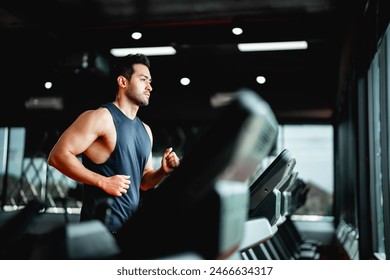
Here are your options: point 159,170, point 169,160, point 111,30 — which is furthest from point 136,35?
point 169,160

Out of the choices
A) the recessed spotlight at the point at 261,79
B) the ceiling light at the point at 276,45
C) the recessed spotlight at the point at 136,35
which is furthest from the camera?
the recessed spotlight at the point at 261,79

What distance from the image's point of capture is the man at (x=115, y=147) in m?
1.64

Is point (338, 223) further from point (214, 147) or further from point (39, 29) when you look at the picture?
point (214, 147)

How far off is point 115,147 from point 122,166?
0.06 m

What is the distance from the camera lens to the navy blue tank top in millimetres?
1654

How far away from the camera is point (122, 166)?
1.69 meters

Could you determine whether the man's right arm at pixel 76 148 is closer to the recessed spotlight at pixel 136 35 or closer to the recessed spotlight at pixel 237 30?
the recessed spotlight at pixel 136 35

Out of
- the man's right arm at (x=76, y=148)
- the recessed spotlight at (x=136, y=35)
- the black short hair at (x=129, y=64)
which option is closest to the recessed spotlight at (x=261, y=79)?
the recessed spotlight at (x=136, y=35)

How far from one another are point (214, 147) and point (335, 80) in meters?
6.70

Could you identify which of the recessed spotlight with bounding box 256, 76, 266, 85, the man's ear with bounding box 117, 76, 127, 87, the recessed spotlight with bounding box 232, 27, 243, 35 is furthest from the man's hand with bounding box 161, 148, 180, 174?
the recessed spotlight with bounding box 256, 76, 266, 85

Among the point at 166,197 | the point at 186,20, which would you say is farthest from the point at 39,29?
the point at 166,197

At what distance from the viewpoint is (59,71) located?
13.8ft

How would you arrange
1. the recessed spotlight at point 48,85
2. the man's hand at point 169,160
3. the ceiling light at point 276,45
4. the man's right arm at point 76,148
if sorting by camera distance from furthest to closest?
1. the recessed spotlight at point 48,85
2. the ceiling light at point 276,45
3. the man's right arm at point 76,148
4. the man's hand at point 169,160

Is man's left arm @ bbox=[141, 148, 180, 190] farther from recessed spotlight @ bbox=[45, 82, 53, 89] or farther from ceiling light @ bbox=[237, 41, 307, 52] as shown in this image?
recessed spotlight @ bbox=[45, 82, 53, 89]
